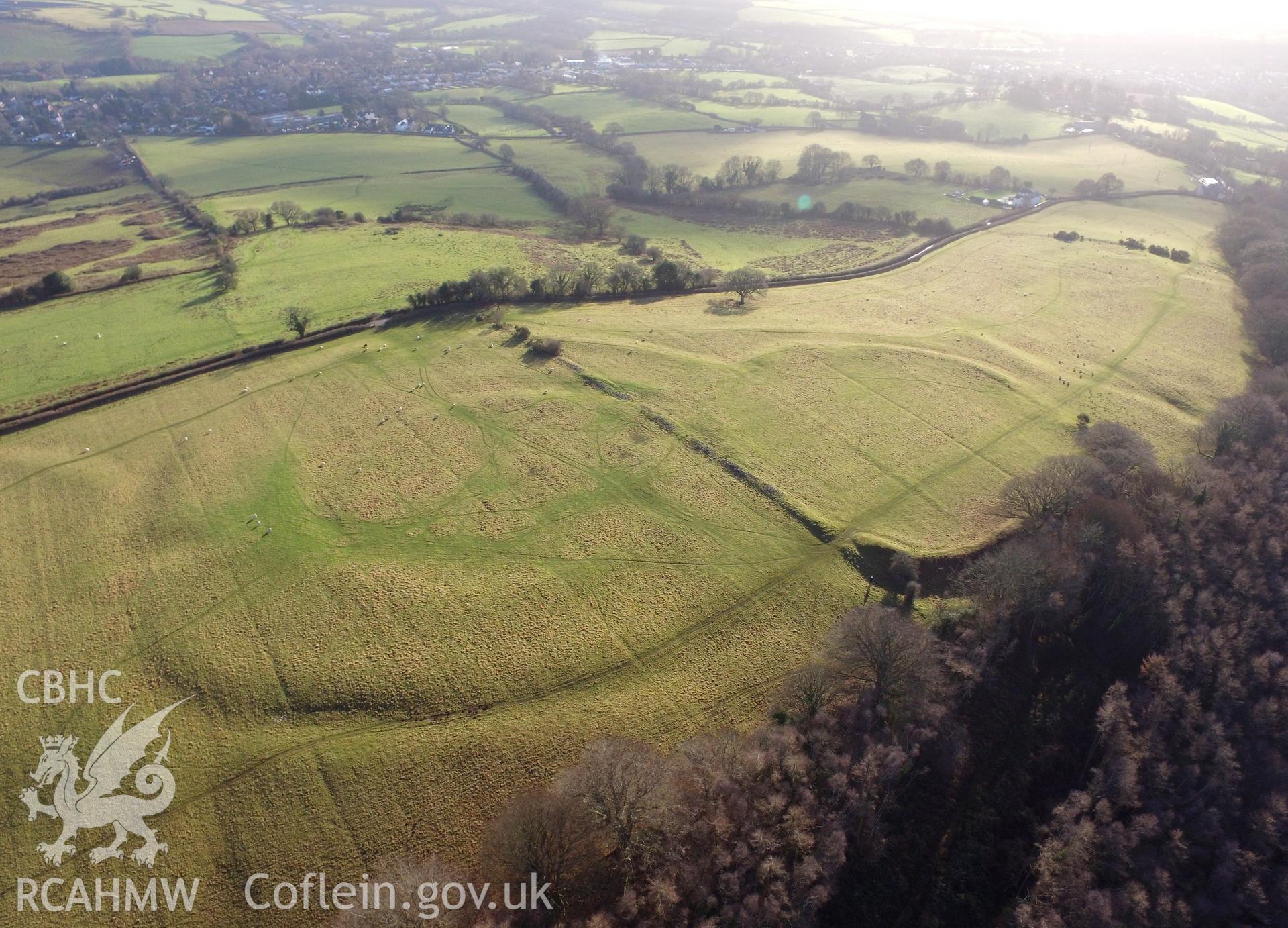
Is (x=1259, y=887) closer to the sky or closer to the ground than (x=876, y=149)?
closer to the ground

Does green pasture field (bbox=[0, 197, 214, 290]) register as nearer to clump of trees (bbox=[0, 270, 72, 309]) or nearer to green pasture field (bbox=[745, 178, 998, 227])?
clump of trees (bbox=[0, 270, 72, 309])

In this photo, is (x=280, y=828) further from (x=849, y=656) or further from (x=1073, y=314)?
(x=1073, y=314)

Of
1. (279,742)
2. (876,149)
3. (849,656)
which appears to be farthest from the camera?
(876,149)

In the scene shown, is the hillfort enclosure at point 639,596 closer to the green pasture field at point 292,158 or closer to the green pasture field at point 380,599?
the green pasture field at point 380,599

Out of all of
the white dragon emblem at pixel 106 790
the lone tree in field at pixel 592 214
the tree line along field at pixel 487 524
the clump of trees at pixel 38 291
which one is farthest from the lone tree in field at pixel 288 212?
the white dragon emblem at pixel 106 790

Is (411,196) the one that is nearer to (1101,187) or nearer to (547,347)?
(547,347)

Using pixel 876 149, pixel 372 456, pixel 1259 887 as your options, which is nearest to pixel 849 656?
pixel 1259 887
